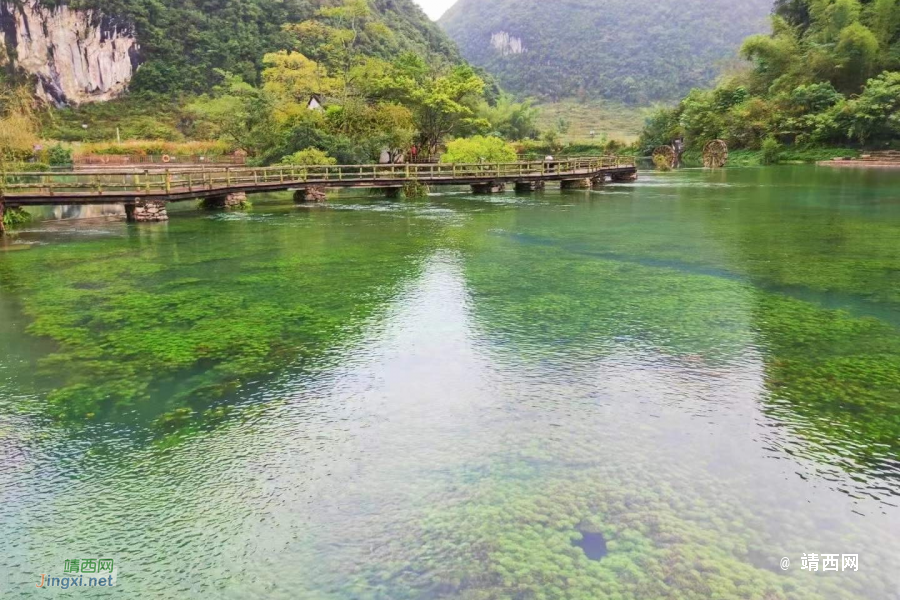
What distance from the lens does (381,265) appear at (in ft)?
47.4

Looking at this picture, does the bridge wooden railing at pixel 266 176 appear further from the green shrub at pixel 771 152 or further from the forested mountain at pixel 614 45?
the forested mountain at pixel 614 45

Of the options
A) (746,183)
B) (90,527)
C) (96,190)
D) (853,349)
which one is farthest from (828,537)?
(746,183)

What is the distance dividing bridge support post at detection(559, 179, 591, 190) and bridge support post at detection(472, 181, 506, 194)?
148 inches

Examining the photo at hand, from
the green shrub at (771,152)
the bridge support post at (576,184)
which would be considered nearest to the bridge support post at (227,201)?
the bridge support post at (576,184)

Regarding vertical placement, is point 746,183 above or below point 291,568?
above

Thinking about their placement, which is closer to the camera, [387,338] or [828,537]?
[828,537]

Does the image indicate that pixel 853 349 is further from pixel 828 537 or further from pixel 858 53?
pixel 858 53

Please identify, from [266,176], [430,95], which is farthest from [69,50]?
[266,176]

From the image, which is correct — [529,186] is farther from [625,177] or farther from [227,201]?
[227,201]

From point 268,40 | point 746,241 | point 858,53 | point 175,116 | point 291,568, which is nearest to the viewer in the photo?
point 291,568

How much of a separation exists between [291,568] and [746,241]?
1573cm

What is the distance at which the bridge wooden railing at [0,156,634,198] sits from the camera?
21391 mm

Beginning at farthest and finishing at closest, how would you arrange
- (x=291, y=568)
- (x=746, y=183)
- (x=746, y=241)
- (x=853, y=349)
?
(x=746, y=183) < (x=746, y=241) < (x=853, y=349) < (x=291, y=568)

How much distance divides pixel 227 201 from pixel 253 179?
1.43 meters
